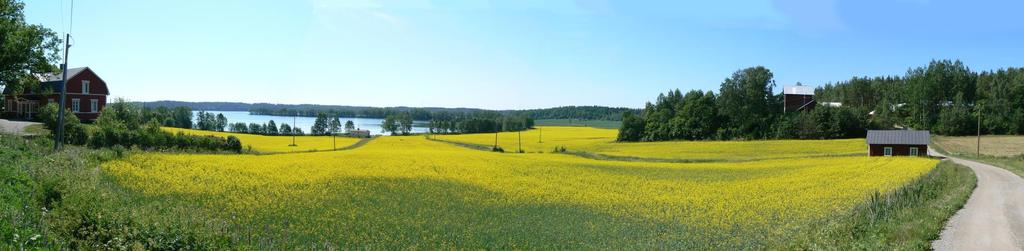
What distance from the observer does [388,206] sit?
2022 cm

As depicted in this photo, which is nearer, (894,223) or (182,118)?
(894,223)

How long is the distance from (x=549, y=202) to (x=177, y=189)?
12934 mm

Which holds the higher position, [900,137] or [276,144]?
[900,137]

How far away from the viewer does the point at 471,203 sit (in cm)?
2195

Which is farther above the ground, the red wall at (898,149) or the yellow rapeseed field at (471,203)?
the red wall at (898,149)

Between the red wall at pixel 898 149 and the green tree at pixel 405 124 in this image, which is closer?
the red wall at pixel 898 149

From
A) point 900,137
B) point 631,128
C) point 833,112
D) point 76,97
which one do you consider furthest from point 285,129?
point 900,137

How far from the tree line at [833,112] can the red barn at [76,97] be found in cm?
6684

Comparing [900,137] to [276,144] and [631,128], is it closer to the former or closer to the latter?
[631,128]

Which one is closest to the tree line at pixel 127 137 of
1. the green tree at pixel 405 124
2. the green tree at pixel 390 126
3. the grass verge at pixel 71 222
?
Result: the grass verge at pixel 71 222

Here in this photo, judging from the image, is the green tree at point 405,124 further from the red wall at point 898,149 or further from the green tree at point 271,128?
the red wall at point 898,149

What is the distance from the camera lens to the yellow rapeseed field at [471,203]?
51.5ft

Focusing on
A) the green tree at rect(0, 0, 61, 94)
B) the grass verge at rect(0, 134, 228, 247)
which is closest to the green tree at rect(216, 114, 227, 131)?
the green tree at rect(0, 0, 61, 94)

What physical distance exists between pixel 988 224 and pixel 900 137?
145 ft
